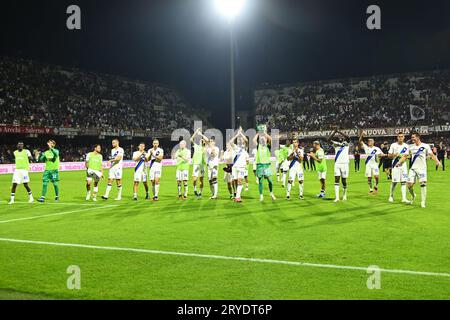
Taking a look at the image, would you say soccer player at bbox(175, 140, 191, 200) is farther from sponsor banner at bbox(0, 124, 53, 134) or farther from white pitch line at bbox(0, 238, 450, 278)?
sponsor banner at bbox(0, 124, 53, 134)

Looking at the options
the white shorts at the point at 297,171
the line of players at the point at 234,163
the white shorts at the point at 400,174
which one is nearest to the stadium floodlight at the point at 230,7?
the line of players at the point at 234,163

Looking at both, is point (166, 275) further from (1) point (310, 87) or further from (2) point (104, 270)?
(1) point (310, 87)

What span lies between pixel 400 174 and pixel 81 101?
150ft

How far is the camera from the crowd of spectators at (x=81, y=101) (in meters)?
46.3

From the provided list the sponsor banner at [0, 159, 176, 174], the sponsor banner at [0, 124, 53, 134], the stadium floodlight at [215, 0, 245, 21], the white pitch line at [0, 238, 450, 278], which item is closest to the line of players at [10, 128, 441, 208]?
the white pitch line at [0, 238, 450, 278]

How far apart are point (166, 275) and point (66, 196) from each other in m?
13.6

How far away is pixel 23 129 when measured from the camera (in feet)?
139

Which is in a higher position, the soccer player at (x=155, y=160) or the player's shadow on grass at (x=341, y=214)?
the soccer player at (x=155, y=160)

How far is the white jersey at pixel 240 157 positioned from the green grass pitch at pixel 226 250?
154 cm

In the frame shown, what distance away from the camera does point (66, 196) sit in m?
19.1

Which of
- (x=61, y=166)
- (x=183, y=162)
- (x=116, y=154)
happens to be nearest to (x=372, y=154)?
(x=183, y=162)

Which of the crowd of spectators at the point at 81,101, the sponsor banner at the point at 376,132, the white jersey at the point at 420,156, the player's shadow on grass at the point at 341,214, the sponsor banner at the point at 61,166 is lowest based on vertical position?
the player's shadow on grass at the point at 341,214

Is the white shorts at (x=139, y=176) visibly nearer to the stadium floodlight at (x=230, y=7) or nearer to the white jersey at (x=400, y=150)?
the white jersey at (x=400, y=150)

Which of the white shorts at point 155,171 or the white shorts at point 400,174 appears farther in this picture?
the white shorts at point 155,171
